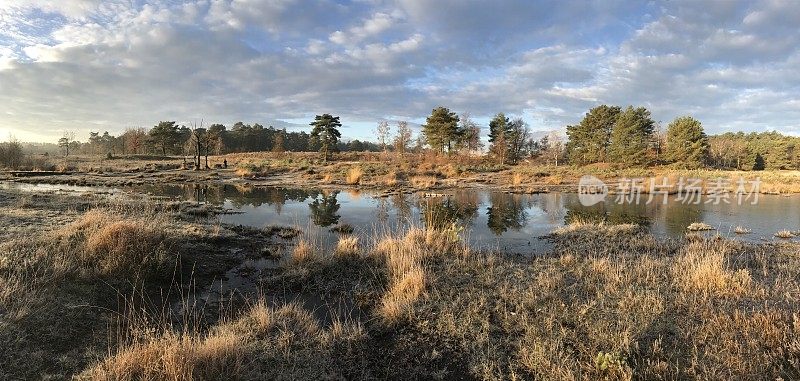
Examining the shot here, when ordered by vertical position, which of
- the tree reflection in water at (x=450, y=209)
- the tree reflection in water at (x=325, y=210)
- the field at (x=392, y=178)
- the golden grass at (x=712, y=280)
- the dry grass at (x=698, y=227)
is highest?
the field at (x=392, y=178)

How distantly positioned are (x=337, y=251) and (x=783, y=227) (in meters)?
15.7

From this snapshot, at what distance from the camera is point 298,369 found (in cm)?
432

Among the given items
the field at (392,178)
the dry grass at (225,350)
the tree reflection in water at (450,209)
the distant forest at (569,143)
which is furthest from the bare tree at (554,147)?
the dry grass at (225,350)

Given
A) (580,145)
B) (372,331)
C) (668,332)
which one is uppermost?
(580,145)

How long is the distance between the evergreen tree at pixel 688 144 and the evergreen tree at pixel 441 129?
27.3 metres

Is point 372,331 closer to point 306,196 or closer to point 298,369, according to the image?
point 298,369

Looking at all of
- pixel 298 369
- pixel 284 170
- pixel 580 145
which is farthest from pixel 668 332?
pixel 580 145

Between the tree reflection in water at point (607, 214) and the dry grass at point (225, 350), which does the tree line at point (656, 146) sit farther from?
the dry grass at point (225, 350)

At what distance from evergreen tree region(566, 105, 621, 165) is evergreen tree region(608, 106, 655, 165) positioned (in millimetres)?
2404

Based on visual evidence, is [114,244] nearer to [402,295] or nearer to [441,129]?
[402,295]

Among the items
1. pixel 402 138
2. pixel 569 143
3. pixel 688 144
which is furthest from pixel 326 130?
pixel 688 144

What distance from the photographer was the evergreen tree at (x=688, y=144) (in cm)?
4887

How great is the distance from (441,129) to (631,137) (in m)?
23.7

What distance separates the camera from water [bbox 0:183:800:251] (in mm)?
13367
